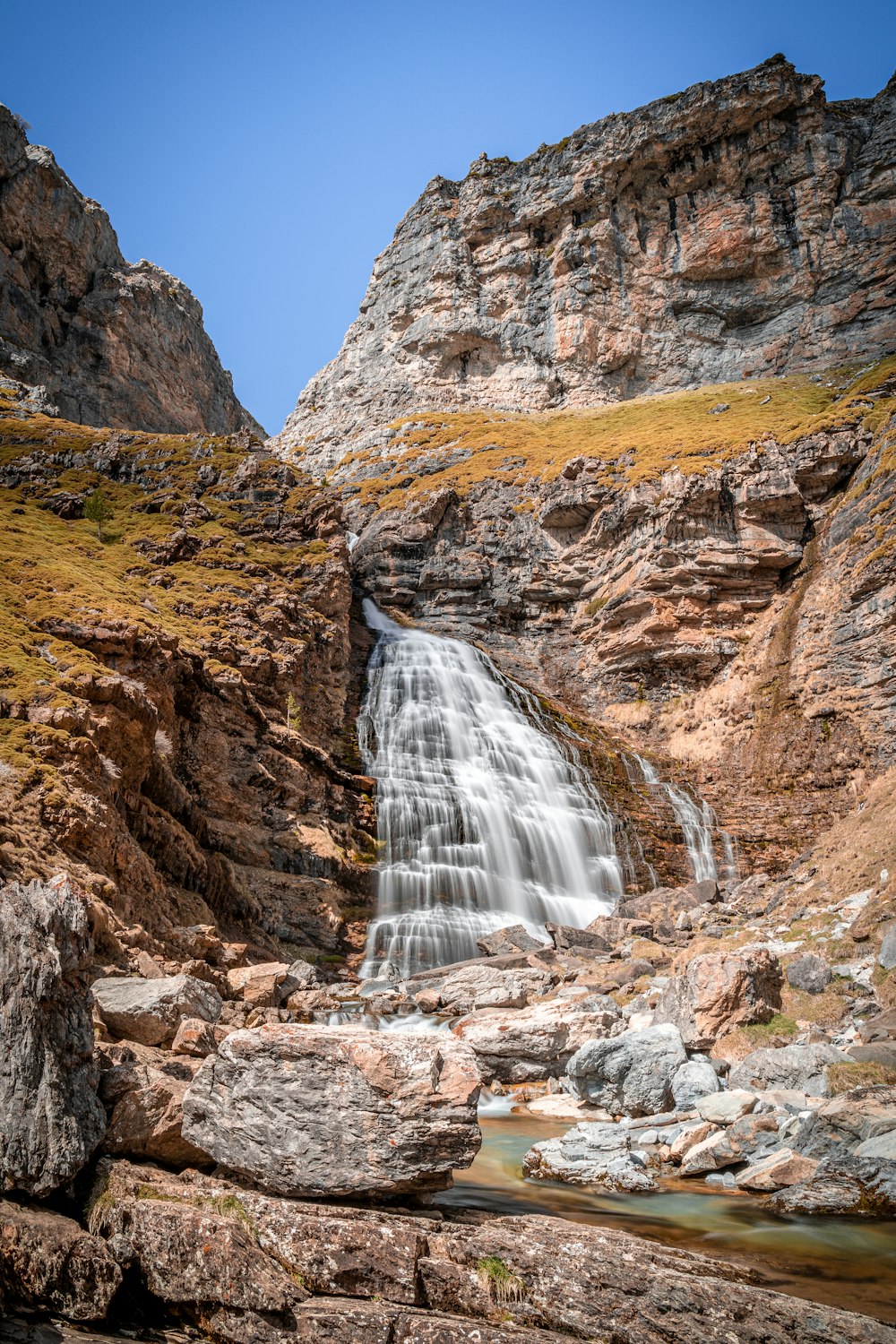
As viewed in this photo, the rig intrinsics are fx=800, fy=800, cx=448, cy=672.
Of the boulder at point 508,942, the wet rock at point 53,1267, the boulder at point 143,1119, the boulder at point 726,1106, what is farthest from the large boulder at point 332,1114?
the boulder at point 508,942

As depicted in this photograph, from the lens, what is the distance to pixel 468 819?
2770 centimetres

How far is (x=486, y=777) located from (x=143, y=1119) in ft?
80.1

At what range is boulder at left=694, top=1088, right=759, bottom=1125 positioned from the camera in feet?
30.9

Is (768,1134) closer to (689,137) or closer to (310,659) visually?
(310,659)

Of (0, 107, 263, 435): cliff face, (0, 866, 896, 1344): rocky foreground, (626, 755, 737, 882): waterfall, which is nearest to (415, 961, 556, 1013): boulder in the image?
(0, 866, 896, 1344): rocky foreground

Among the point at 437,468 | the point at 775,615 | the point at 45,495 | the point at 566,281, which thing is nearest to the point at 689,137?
the point at 566,281

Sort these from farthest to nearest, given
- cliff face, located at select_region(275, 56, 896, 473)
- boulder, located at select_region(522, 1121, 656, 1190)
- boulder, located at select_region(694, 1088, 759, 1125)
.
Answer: cliff face, located at select_region(275, 56, 896, 473) → boulder, located at select_region(694, 1088, 759, 1125) → boulder, located at select_region(522, 1121, 656, 1190)

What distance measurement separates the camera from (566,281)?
237 feet

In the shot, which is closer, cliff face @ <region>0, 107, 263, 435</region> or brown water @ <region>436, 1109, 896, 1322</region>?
brown water @ <region>436, 1109, 896, 1322</region>

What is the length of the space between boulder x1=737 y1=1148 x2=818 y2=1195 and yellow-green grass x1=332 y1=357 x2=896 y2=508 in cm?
3608

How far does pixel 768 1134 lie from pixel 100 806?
11524mm

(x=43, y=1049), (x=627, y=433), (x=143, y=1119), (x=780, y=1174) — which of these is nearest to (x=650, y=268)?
(x=627, y=433)

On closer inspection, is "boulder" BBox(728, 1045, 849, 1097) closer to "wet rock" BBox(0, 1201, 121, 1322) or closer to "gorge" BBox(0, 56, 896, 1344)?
"gorge" BBox(0, 56, 896, 1344)

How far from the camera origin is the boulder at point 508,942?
2133 cm
